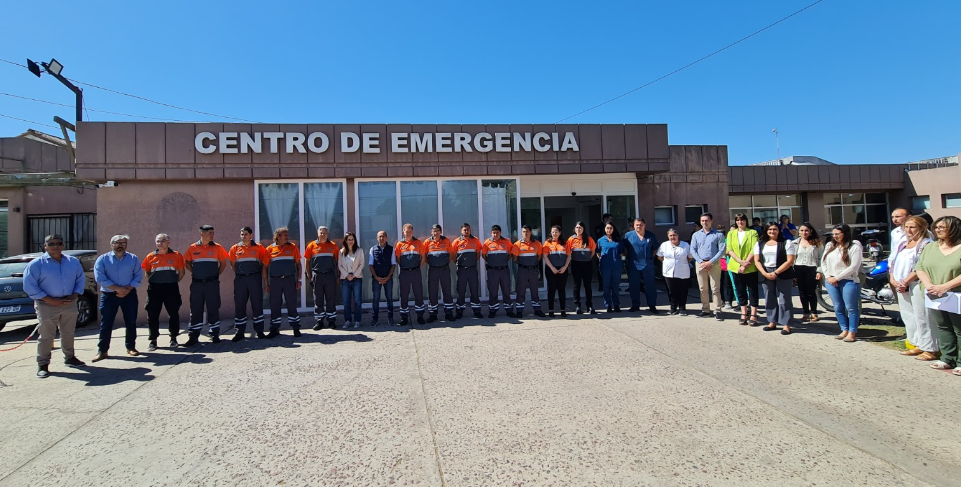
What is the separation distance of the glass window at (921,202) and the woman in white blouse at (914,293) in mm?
20069

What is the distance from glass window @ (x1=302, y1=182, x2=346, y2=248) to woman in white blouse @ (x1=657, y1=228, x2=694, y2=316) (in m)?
5.76

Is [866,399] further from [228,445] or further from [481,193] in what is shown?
[481,193]

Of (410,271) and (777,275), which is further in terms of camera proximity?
(410,271)

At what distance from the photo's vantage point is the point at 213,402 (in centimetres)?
423

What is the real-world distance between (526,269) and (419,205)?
8.81 feet

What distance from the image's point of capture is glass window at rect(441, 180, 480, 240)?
921cm

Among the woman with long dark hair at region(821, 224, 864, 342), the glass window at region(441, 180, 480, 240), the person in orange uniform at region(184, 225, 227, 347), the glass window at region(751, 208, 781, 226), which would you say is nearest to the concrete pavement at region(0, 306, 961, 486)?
the woman with long dark hair at region(821, 224, 864, 342)

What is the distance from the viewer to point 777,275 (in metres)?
6.43

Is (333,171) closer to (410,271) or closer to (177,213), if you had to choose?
(410,271)

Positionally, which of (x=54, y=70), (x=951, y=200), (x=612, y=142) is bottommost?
(x=951, y=200)

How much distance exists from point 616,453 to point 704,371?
2187mm

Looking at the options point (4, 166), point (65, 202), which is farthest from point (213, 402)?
point (4, 166)

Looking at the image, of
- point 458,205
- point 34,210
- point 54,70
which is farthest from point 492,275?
point 34,210

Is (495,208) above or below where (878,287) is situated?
above
